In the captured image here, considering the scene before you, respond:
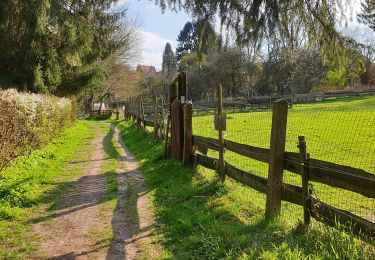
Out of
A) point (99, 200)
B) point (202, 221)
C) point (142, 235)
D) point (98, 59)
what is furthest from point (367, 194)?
point (98, 59)

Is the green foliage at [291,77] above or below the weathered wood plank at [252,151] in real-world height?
above

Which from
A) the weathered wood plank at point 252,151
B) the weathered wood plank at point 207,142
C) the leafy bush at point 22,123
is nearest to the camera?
the weathered wood plank at point 252,151

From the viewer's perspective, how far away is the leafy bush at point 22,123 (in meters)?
9.27

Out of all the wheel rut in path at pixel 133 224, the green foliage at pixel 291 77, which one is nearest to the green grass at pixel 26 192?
the wheel rut in path at pixel 133 224

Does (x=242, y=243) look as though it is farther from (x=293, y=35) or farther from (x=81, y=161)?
(x=81, y=161)

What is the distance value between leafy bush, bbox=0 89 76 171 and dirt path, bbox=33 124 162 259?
5.67 ft

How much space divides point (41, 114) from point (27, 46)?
1010 centimetres

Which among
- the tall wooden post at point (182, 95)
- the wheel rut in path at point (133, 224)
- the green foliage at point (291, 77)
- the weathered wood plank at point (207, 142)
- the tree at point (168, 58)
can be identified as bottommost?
the wheel rut in path at point (133, 224)

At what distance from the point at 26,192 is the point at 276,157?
17.5 feet

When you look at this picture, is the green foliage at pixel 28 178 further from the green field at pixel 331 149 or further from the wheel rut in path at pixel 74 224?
the green field at pixel 331 149

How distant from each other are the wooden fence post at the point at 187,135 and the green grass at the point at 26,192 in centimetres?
295

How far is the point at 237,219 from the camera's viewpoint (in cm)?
618

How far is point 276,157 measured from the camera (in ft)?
18.9

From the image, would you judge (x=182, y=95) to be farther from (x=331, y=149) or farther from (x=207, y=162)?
(x=331, y=149)
